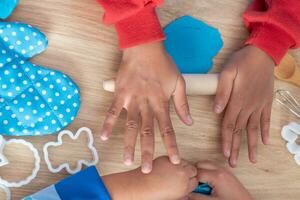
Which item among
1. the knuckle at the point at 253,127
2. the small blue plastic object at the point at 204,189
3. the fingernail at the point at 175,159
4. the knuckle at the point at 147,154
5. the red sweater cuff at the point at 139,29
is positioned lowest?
the small blue plastic object at the point at 204,189

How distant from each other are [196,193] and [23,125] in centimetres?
29

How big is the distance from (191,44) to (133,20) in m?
0.11

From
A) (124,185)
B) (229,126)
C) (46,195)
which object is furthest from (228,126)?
(46,195)

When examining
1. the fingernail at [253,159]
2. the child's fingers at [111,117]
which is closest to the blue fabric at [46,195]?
the child's fingers at [111,117]

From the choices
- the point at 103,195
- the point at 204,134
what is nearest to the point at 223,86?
the point at 204,134

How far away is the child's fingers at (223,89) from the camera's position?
0.74 meters

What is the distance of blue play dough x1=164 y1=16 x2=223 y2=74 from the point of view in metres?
0.75

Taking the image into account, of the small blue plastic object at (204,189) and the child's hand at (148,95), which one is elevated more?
the child's hand at (148,95)

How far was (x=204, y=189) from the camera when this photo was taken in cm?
73

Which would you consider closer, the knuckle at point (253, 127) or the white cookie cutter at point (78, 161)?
the white cookie cutter at point (78, 161)

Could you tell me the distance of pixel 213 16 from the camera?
31.0 inches

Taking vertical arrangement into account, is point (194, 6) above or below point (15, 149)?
above

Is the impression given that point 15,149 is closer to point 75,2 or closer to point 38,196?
point 38,196

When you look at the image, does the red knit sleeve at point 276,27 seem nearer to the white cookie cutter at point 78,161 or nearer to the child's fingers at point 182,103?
the child's fingers at point 182,103
